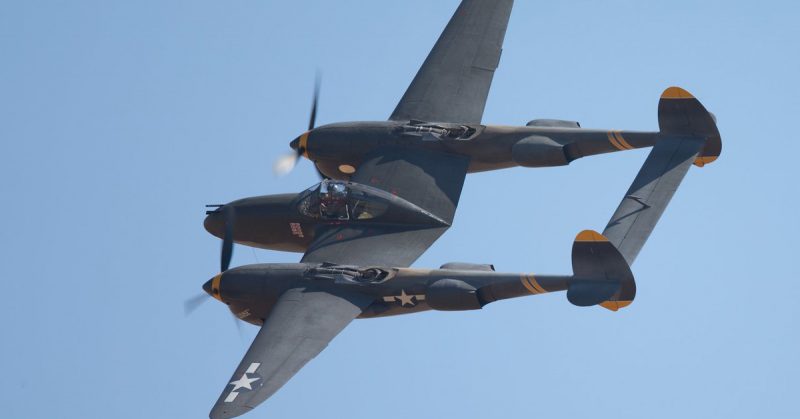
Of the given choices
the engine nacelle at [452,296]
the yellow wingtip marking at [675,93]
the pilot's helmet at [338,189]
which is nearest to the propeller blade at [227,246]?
the pilot's helmet at [338,189]

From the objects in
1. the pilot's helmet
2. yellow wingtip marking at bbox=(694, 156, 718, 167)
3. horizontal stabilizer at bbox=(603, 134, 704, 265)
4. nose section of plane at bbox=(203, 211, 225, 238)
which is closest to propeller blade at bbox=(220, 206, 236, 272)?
nose section of plane at bbox=(203, 211, 225, 238)

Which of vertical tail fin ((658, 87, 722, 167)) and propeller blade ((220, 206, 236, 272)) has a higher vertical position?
vertical tail fin ((658, 87, 722, 167))

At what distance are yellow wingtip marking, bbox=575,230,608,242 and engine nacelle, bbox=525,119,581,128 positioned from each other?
1203 cm

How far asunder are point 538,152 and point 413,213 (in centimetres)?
532

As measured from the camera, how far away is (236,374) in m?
69.1

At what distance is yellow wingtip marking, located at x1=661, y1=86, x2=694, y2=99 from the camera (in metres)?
75.7

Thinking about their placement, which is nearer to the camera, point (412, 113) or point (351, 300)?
point (351, 300)

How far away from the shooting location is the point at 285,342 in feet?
232

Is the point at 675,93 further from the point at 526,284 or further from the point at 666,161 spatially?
the point at 526,284

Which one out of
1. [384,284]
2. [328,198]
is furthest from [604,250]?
[328,198]

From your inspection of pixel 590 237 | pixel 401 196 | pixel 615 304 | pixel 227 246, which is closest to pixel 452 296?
pixel 590 237

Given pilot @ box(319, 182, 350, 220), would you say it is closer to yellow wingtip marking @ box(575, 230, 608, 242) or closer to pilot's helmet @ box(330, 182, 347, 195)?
pilot's helmet @ box(330, 182, 347, 195)

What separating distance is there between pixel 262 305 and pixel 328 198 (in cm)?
565

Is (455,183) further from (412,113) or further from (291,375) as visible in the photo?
(291,375)
